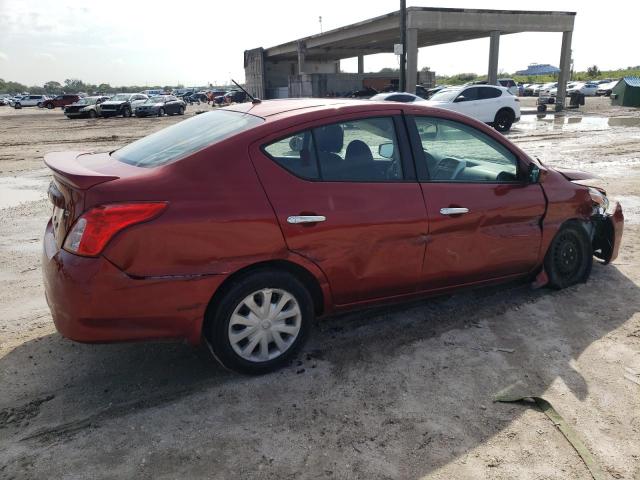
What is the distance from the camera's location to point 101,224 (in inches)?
108

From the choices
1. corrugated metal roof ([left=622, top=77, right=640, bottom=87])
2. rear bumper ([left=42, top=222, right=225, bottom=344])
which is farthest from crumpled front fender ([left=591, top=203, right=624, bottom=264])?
corrugated metal roof ([left=622, top=77, right=640, bottom=87])

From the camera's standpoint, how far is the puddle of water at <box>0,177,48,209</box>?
8552mm

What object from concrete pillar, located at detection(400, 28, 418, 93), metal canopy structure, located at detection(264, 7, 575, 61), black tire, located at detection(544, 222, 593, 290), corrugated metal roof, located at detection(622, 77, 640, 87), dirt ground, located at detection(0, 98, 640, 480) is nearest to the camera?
dirt ground, located at detection(0, 98, 640, 480)

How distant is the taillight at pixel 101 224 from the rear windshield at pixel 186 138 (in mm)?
458

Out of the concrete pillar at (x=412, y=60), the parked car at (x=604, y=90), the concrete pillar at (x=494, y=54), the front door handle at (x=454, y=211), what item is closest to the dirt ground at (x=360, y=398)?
the front door handle at (x=454, y=211)

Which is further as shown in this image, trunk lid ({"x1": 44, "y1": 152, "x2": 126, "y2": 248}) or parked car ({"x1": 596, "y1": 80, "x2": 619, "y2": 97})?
parked car ({"x1": 596, "y1": 80, "x2": 619, "y2": 97})

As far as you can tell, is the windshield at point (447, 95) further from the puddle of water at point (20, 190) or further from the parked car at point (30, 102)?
the parked car at point (30, 102)

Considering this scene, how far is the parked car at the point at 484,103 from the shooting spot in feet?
59.9

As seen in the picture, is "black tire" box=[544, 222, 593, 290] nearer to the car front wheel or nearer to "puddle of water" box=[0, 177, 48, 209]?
"puddle of water" box=[0, 177, 48, 209]

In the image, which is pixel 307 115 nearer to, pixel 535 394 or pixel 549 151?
pixel 535 394

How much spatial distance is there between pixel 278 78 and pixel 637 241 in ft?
196

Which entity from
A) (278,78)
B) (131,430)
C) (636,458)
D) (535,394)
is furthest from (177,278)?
(278,78)

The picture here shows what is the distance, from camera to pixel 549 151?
1377 cm

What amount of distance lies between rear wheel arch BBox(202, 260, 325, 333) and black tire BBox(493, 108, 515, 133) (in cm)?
1753
